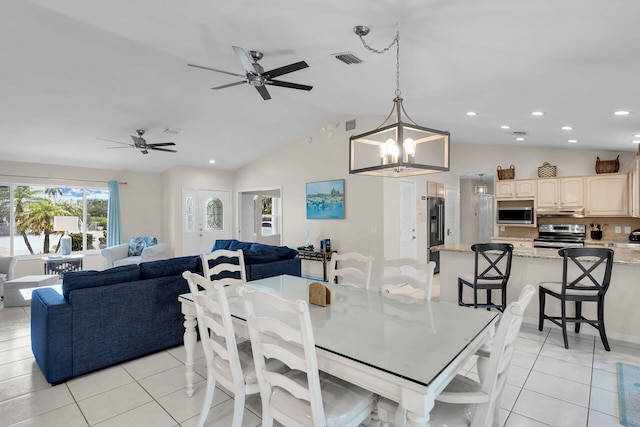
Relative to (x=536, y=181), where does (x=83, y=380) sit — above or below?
below

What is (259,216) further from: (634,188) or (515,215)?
(634,188)

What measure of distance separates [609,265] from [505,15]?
8.14 feet

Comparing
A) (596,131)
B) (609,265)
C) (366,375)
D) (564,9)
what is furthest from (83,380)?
(596,131)

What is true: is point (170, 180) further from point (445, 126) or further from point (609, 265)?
point (609, 265)

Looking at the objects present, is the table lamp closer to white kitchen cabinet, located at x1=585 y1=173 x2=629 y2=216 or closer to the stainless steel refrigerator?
the stainless steel refrigerator

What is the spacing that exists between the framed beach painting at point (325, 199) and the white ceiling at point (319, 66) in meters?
1.39

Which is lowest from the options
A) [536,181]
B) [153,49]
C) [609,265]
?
[609,265]

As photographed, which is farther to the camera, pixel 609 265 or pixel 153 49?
pixel 153 49

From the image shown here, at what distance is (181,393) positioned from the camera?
2.47 m

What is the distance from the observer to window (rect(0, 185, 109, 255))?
20.3 feet

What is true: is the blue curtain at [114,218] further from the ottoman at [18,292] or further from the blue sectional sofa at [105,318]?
the blue sectional sofa at [105,318]

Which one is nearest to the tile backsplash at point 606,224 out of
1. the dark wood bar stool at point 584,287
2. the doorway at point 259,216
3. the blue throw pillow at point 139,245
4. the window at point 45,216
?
the dark wood bar stool at point 584,287

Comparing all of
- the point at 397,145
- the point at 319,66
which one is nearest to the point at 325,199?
the point at 319,66

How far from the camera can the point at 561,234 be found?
5.85 meters
